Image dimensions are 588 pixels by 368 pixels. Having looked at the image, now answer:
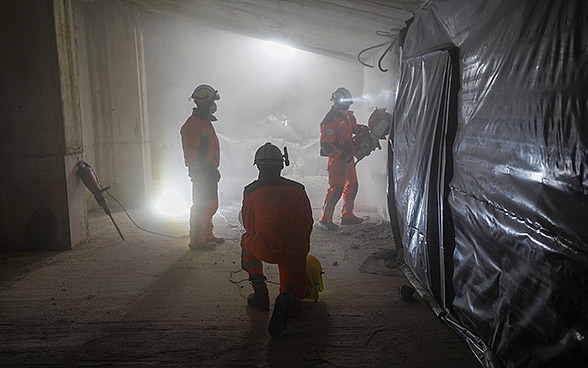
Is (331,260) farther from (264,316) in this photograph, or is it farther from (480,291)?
(480,291)

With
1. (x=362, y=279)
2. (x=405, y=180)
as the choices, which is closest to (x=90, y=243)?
(x=362, y=279)

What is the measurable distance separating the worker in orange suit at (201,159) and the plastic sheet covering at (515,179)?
8.94 feet

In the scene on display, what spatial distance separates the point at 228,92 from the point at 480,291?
44.1ft

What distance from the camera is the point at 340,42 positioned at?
302 inches

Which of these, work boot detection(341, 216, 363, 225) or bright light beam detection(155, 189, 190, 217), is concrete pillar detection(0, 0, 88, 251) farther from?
work boot detection(341, 216, 363, 225)

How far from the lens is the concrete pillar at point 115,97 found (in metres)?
7.66

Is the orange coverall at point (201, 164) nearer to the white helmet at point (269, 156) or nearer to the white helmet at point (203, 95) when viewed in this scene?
the white helmet at point (203, 95)

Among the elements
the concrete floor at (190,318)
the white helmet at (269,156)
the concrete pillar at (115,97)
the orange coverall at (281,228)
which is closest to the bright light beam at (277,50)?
the concrete pillar at (115,97)

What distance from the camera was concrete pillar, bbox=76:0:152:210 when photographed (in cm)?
766

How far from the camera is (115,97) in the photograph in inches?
313

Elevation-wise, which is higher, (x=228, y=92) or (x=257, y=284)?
(x=228, y=92)

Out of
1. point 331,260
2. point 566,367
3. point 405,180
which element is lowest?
point 331,260

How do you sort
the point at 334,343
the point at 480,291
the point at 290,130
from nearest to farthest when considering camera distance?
the point at 480,291 < the point at 334,343 < the point at 290,130

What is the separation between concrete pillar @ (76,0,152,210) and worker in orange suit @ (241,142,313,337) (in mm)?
5366
